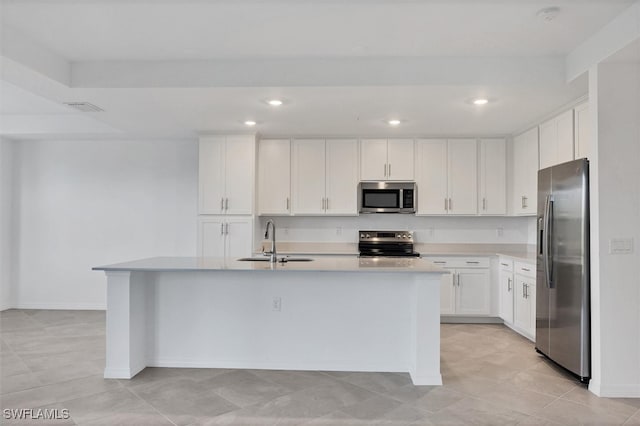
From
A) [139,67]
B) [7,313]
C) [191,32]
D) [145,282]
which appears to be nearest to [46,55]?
[139,67]

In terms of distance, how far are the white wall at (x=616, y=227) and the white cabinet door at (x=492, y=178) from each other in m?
2.35

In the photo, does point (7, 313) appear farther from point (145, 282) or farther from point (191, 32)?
point (191, 32)

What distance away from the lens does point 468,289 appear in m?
5.18

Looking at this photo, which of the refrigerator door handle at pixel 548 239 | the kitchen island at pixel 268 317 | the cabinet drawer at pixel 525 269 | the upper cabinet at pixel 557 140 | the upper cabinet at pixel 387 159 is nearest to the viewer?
the kitchen island at pixel 268 317

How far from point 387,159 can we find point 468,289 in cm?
192

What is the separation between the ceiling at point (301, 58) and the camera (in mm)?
2742

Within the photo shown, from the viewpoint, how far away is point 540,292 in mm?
3846

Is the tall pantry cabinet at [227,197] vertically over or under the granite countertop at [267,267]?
over

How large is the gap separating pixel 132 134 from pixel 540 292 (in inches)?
202

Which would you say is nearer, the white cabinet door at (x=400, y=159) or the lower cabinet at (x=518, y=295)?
the lower cabinet at (x=518, y=295)

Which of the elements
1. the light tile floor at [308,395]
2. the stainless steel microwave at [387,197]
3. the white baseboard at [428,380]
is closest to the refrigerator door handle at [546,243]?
the light tile floor at [308,395]

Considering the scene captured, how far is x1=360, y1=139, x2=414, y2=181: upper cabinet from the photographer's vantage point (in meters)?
5.51

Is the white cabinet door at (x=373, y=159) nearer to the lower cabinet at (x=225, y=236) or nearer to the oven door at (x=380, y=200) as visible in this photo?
the oven door at (x=380, y=200)

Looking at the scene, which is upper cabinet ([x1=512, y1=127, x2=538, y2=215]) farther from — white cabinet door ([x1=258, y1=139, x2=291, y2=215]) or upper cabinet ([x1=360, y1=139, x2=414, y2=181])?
white cabinet door ([x1=258, y1=139, x2=291, y2=215])
